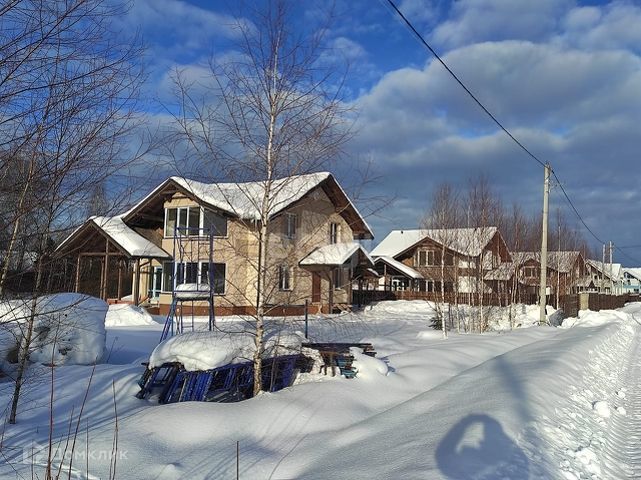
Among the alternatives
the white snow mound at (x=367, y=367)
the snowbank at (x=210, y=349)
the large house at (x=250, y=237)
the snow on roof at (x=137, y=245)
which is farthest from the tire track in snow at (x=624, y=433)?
the snow on roof at (x=137, y=245)

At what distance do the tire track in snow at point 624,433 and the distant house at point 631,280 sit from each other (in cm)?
12533

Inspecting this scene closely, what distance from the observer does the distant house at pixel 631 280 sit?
122m

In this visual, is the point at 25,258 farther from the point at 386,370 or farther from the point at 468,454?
the point at 386,370

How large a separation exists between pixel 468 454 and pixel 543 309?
64.7 feet

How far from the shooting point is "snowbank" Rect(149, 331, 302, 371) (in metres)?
7.81

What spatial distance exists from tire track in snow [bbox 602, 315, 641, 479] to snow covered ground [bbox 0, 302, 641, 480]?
26mm

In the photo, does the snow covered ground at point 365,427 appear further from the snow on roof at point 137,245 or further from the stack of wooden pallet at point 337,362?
the snow on roof at point 137,245

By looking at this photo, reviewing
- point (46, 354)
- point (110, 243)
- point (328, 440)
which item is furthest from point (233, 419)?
point (110, 243)

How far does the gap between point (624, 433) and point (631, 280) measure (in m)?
137

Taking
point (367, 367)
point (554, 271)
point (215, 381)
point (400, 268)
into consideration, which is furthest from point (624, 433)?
point (400, 268)

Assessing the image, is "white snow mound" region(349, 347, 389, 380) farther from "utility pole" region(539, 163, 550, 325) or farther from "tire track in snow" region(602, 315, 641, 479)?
"utility pole" region(539, 163, 550, 325)

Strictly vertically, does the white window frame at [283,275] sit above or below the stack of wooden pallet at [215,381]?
above

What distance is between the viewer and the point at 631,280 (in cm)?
12775

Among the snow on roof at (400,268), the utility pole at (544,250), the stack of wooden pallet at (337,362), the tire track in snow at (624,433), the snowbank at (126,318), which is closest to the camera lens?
the tire track in snow at (624,433)
